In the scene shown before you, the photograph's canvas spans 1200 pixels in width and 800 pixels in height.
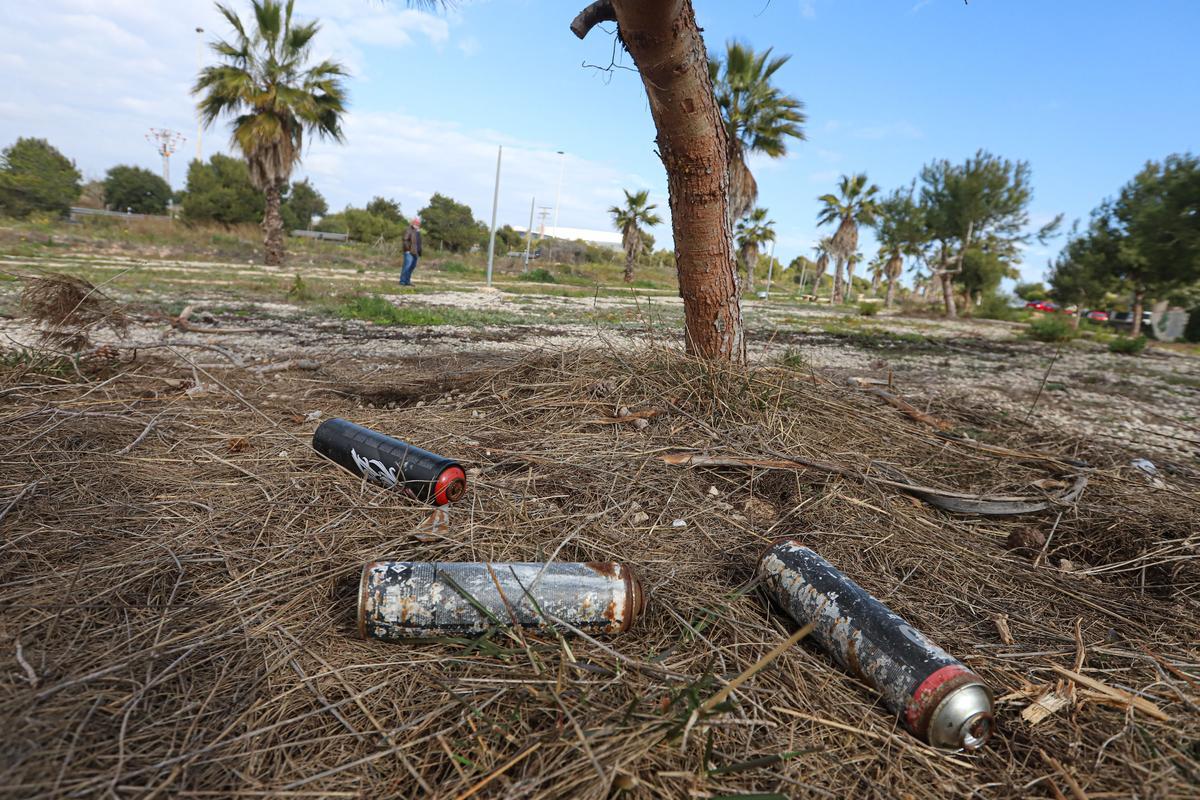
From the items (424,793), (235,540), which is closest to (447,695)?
(424,793)

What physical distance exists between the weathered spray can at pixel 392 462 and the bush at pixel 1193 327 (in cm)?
2416

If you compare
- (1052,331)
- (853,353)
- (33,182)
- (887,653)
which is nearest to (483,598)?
(887,653)

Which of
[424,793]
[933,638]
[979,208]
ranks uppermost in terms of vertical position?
[979,208]

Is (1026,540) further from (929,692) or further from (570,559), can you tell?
(570,559)

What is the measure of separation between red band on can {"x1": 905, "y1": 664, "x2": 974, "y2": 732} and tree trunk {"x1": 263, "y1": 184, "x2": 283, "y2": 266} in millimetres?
21272

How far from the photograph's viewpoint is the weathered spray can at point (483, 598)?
1.49 meters

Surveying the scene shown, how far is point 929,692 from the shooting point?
131cm

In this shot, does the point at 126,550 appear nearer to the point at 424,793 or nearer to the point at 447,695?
the point at 447,695

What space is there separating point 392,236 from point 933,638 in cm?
4646

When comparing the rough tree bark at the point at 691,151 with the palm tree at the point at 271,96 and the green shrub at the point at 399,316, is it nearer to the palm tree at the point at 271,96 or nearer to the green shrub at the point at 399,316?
the green shrub at the point at 399,316

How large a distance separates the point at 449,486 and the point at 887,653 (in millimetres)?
1500

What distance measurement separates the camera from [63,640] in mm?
1365

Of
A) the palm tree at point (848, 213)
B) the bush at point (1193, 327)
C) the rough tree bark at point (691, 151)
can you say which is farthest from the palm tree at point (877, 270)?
the rough tree bark at point (691, 151)

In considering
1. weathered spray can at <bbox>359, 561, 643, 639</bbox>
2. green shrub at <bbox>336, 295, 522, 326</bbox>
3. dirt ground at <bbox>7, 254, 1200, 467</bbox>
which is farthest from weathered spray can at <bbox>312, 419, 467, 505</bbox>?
green shrub at <bbox>336, 295, 522, 326</bbox>
